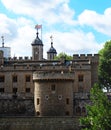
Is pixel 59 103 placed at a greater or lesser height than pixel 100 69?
lesser

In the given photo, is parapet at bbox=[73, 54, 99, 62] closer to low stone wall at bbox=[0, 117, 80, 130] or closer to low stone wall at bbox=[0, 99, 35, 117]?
low stone wall at bbox=[0, 99, 35, 117]

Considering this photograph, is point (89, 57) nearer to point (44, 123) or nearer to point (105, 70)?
point (105, 70)

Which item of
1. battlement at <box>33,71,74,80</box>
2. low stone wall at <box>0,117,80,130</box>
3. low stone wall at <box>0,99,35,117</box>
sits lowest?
low stone wall at <box>0,117,80,130</box>

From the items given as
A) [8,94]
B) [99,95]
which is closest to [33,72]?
[8,94]

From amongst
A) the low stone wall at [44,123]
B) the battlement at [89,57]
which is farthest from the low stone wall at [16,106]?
the battlement at [89,57]

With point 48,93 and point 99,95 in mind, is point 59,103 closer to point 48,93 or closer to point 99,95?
point 48,93

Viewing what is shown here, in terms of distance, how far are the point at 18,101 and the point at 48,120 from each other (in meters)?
12.4

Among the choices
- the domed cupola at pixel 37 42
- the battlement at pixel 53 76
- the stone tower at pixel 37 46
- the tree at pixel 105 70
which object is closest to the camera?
the battlement at pixel 53 76

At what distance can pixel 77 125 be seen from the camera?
65375 mm

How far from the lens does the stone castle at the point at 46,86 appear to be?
238 feet

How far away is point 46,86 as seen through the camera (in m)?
73.1

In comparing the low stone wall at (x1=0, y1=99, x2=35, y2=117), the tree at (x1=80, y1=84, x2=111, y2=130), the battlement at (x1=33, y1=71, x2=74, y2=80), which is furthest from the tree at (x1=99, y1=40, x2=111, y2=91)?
the tree at (x1=80, y1=84, x2=111, y2=130)

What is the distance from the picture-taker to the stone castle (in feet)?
238

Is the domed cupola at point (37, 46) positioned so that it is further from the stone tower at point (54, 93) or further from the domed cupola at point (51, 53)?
the stone tower at point (54, 93)
